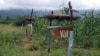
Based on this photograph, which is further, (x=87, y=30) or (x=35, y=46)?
(x=87, y=30)

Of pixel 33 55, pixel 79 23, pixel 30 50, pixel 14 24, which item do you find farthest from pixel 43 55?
pixel 14 24

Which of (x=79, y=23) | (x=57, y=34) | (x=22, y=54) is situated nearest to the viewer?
(x=57, y=34)

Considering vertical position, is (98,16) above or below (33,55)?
above

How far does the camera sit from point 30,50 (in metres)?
11.6

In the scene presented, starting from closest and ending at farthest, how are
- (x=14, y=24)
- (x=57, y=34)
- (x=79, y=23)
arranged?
(x=57, y=34), (x=79, y=23), (x=14, y=24)

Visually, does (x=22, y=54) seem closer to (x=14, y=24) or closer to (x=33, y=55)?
(x=33, y=55)

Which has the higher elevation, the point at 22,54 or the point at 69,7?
the point at 69,7

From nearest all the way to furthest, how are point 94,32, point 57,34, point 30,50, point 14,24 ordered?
point 57,34 → point 30,50 → point 94,32 → point 14,24

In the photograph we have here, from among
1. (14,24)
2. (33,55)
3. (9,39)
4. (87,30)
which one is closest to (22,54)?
(33,55)

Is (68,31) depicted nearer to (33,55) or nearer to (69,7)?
(69,7)

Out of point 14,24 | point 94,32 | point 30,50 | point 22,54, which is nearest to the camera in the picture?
point 22,54

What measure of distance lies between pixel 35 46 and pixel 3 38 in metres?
2.06

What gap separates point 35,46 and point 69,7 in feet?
17.7

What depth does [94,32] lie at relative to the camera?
12938 mm
